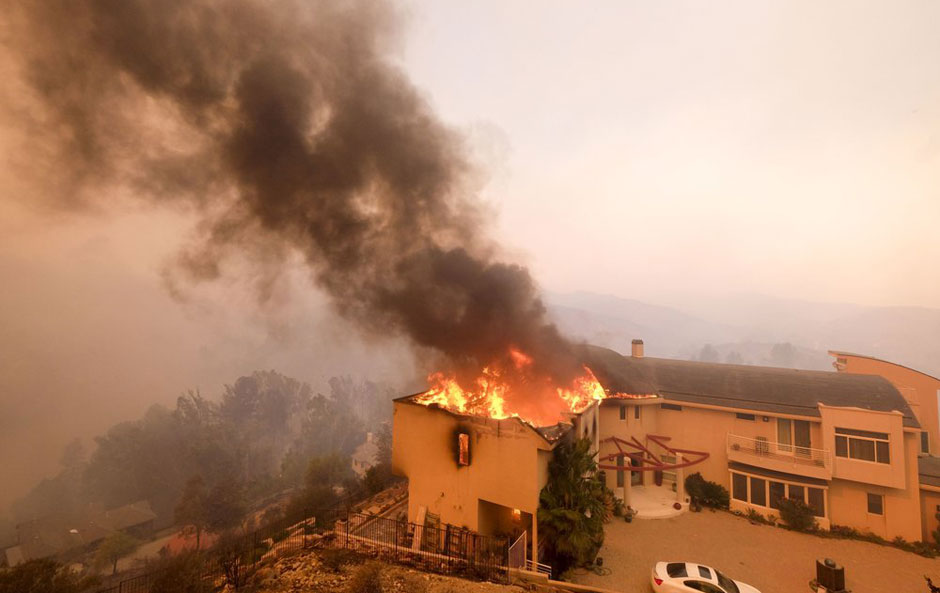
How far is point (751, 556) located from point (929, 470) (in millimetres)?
9957

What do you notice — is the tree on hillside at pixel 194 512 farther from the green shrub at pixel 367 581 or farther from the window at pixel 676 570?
the window at pixel 676 570

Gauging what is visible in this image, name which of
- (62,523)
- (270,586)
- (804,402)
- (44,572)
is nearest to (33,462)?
(62,523)

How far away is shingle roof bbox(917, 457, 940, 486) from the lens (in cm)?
1745

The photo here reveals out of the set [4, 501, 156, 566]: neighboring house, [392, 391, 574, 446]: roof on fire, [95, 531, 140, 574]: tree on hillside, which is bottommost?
[4, 501, 156, 566]: neighboring house

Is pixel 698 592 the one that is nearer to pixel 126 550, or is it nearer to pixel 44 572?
pixel 44 572

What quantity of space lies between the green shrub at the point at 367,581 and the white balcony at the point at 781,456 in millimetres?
18570

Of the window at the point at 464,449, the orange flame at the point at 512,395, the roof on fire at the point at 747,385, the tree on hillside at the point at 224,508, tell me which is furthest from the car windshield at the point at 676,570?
the tree on hillside at the point at 224,508

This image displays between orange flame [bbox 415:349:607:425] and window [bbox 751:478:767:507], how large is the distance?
29.3ft

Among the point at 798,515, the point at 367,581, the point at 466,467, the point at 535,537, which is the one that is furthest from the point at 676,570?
the point at 367,581

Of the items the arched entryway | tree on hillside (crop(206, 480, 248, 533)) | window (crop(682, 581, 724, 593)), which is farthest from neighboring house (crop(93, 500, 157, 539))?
window (crop(682, 581, 724, 593))

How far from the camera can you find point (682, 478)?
69.3 feet

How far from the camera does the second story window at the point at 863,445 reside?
17875mm

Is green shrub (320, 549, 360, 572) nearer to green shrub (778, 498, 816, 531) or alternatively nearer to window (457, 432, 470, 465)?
window (457, 432, 470, 465)

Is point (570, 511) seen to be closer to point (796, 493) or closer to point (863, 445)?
point (796, 493)
